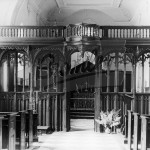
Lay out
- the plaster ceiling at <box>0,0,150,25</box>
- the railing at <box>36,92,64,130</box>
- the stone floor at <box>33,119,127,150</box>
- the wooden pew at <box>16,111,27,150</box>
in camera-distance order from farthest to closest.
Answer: the plaster ceiling at <box>0,0,150,25</box> → the railing at <box>36,92,64,130</box> → the stone floor at <box>33,119,127,150</box> → the wooden pew at <box>16,111,27,150</box>

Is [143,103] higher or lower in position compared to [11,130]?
higher

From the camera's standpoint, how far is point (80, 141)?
8820 millimetres

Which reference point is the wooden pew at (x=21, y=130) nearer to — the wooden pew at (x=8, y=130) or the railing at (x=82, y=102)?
the wooden pew at (x=8, y=130)

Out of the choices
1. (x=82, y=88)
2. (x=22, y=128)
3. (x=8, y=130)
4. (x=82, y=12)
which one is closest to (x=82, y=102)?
(x=82, y=88)

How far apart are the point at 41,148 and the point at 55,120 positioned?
3.11 metres

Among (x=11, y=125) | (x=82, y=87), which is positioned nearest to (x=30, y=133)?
(x=11, y=125)

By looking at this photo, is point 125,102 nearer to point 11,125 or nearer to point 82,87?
point 11,125

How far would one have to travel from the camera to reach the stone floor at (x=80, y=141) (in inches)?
314

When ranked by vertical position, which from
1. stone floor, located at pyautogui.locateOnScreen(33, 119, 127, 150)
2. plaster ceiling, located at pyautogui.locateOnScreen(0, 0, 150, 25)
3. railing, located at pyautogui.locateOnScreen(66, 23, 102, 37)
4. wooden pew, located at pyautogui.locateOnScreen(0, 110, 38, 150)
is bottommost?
stone floor, located at pyautogui.locateOnScreen(33, 119, 127, 150)

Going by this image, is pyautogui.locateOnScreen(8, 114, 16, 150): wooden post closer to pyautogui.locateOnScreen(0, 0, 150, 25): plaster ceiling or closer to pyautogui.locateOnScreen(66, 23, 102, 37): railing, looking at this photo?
pyautogui.locateOnScreen(66, 23, 102, 37): railing

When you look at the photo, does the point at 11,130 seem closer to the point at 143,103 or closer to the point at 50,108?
the point at 50,108

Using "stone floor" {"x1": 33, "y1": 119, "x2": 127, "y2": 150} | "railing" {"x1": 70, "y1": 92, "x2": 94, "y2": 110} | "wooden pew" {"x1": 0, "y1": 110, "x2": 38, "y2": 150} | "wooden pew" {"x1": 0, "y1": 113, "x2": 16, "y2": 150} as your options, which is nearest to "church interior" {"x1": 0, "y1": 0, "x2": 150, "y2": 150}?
"stone floor" {"x1": 33, "y1": 119, "x2": 127, "y2": 150}

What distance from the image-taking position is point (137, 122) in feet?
21.8

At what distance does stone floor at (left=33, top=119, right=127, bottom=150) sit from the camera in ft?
26.1
